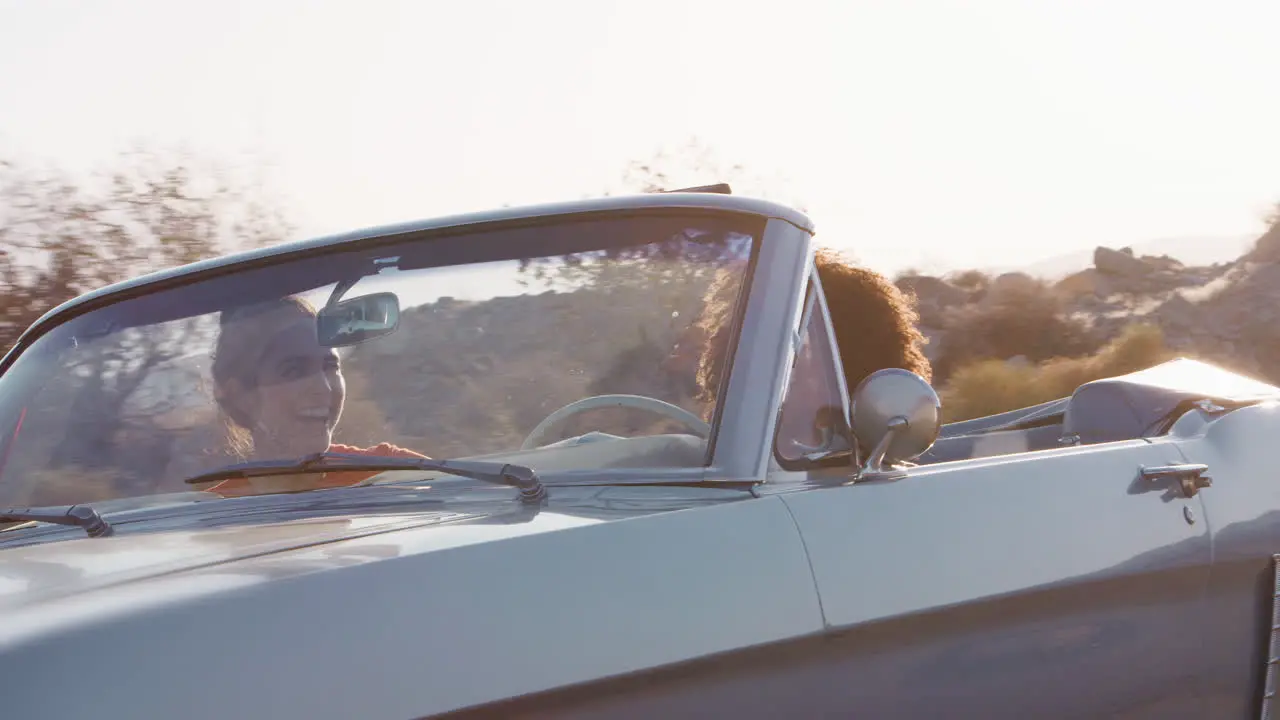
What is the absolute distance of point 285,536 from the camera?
192 cm

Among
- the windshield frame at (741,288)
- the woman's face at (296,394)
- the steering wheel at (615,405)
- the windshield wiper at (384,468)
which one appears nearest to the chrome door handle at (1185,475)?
the windshield frame at (741,288)

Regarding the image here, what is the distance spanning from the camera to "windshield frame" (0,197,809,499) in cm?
227

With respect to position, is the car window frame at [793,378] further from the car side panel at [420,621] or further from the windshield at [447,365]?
the car side panel at [420,621]

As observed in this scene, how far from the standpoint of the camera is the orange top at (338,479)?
223cm

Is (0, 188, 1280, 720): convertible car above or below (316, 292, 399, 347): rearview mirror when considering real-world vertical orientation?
below

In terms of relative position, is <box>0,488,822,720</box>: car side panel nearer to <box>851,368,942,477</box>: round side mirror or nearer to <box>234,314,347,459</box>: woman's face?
<box>851,368,942,477</box>: round side mirror

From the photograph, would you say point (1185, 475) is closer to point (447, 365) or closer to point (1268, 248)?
point (447, 365)

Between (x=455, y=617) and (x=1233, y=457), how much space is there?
195 centimetres

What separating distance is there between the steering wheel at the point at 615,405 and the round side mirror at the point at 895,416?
28cm

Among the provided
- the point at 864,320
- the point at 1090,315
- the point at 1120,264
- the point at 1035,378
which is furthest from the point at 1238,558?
the point at 1120,264

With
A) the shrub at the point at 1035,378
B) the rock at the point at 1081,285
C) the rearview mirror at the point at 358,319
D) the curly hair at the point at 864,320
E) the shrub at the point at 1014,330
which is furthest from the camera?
the rock at the point at 1081,285

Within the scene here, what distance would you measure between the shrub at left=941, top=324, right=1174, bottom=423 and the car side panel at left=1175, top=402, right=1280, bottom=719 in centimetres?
1204

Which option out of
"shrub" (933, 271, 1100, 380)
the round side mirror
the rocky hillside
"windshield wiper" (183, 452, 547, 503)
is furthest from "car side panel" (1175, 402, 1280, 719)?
"shrub" (933, 271, 1100, 380)

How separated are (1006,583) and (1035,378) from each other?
15.4 m
